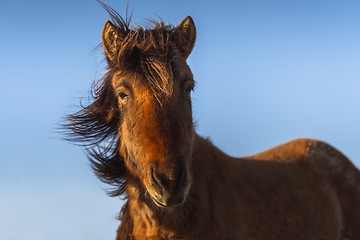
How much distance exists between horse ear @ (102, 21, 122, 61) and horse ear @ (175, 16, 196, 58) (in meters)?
0.65

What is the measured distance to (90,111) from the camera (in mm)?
7293

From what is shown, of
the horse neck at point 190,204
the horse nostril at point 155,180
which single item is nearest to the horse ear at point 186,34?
the horse neck at point 190,204

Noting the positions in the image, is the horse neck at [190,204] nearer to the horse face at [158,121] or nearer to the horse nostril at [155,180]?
the horse face at [158,121]

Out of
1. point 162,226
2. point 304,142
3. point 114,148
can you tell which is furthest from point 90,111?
point 304,142

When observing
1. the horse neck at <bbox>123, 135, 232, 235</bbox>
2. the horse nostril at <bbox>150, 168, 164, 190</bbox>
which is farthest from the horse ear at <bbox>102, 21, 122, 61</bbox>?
the horse nostril at <bbox>150, 168, 164, 190</bbox>

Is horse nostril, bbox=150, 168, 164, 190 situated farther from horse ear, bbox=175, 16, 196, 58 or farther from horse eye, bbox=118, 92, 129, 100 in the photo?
horse ear, bbox=175, 16, 196, 58

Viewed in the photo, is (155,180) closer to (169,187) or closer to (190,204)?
(169,187)

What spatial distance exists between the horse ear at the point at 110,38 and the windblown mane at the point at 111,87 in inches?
2.5

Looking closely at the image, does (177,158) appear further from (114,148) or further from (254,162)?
(254,162)

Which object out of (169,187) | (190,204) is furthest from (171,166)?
(190,204)

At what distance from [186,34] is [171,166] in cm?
196

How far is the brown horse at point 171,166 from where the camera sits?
5.92 metres

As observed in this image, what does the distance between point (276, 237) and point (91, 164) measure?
2257 millimetres

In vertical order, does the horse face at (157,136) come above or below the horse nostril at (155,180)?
above
